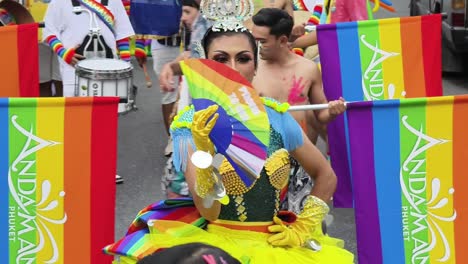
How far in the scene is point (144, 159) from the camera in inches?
372

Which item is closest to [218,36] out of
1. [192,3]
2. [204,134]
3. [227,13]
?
[227,13]

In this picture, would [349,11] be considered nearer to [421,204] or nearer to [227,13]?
[421,204]

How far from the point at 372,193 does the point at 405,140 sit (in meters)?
0.32

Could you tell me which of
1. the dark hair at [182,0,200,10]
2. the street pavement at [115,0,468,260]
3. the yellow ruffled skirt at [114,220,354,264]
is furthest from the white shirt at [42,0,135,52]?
the yellow ruffled skirt at [114,220,354,264]

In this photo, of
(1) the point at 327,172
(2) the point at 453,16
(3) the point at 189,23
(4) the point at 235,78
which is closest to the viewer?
(4) the point at 235,78

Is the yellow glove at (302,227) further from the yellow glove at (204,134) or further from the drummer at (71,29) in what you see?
the drummer at (71,29)

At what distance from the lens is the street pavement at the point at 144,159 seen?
7.63 meters

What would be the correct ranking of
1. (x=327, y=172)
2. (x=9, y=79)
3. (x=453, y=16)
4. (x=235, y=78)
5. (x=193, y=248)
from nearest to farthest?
(x=193, y=248) → (x=235, y=78) → (x=327, y=172) → (x=9, y=79) → (x=453, y=16)

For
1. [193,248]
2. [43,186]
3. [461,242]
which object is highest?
[193,248]

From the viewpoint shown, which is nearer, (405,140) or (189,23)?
(405,140)

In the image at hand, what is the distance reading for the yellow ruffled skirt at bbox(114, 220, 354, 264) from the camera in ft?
12.5

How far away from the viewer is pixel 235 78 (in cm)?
372

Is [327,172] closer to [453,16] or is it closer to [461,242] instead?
[461,242]

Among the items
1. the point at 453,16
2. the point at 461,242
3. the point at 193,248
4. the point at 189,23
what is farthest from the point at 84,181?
the point at 453,16
